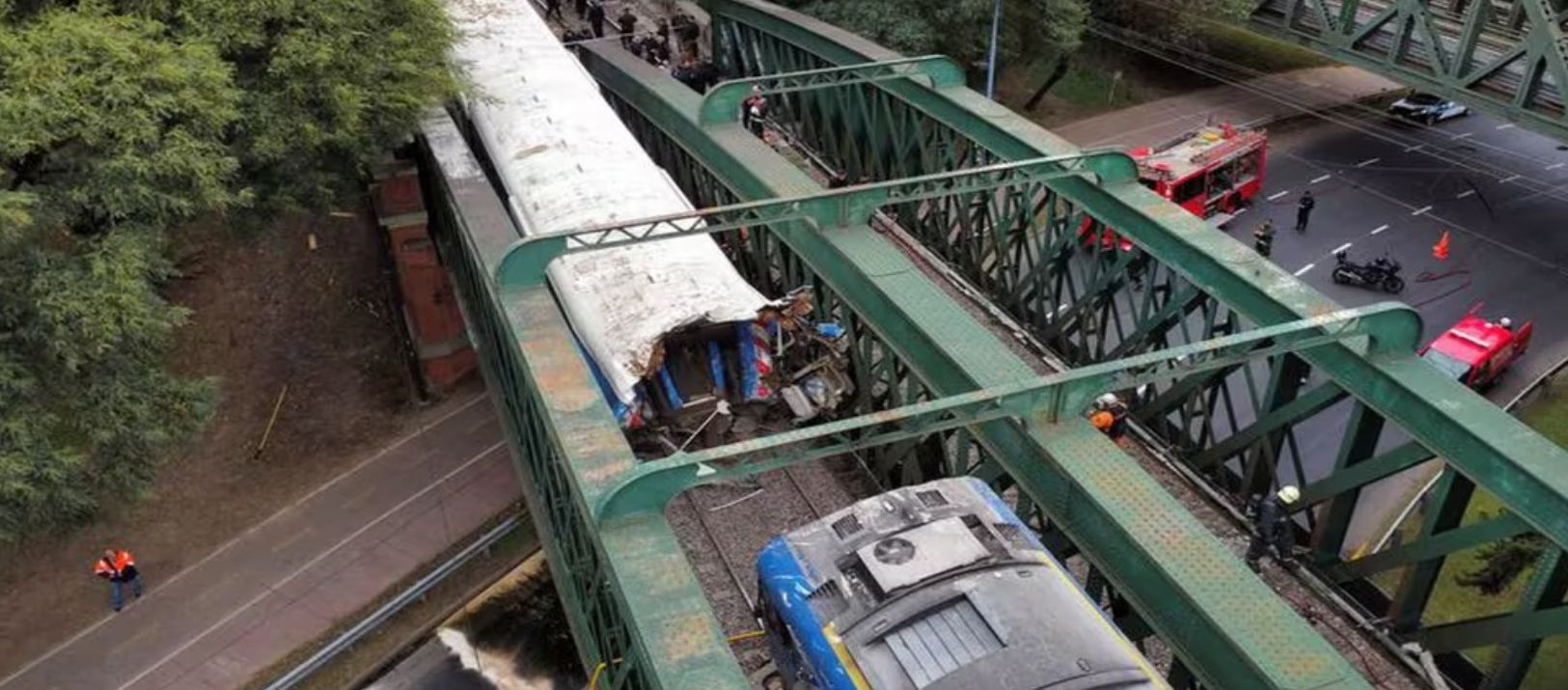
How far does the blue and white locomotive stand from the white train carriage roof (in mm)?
4880

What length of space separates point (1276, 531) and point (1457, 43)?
26.4m

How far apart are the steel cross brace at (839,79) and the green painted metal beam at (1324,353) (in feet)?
1.99

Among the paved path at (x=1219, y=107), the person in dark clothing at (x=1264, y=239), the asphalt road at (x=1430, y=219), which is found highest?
the person in dark clothing at (x=1264, y=239)

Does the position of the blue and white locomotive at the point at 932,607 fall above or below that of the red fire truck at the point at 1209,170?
above

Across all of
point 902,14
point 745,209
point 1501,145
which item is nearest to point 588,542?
point 745,209

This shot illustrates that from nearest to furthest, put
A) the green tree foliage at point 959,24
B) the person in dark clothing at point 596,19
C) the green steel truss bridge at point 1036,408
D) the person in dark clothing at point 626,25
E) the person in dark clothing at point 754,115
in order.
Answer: the green steel truss bridge at point 1036,408 < the person in dark clothing at point 754,115 < the person in dark clothing at point 626,25 < the green tree foliage at point 959,24 < the person in dark clothing at point 596,19

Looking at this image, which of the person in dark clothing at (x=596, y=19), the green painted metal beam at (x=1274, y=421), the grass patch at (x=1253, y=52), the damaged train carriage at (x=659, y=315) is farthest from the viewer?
the grass patch at (x=1253, y=52)

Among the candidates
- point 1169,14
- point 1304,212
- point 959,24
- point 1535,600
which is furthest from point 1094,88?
point 1535,600

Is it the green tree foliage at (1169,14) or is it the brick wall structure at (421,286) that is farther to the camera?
the green tree foliage at (1169,14)

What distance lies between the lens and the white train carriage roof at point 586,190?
50.7 ft

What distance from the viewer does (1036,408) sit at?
40.9 ft

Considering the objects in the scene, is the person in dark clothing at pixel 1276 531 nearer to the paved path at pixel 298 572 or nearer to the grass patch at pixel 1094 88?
the paved path at pixel 298 572

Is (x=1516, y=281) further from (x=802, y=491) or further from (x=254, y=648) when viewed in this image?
(x=254, y=648)

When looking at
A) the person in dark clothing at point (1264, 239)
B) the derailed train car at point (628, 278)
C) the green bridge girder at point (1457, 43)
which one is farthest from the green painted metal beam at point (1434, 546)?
the green bridge girder at point (1457, 43)
